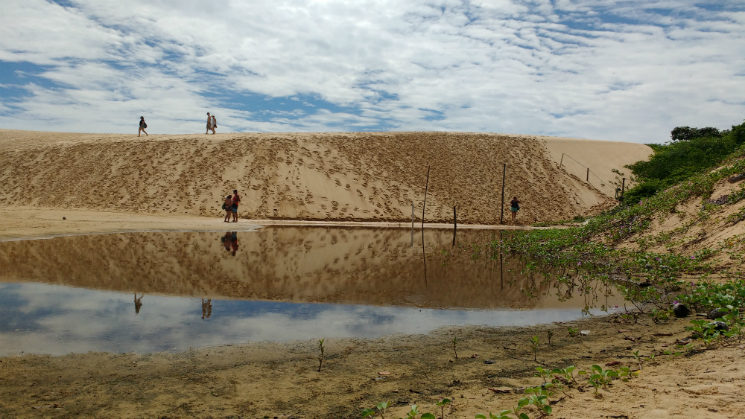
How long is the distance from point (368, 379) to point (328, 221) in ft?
87.5

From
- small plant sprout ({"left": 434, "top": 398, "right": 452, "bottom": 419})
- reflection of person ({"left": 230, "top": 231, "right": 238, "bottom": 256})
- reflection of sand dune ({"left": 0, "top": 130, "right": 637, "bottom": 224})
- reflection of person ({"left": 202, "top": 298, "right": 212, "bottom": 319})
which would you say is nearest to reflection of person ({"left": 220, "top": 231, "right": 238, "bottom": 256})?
reflection of person ({"left": 230, "top": 231, "right": 238, "bottom": 256})

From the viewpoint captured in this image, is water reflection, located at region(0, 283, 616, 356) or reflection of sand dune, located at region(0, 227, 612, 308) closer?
water reflection, located at region(0, 283, 616, 356)

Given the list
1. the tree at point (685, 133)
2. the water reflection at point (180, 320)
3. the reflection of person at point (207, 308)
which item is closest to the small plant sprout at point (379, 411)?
the water reflection at point (180, 320)

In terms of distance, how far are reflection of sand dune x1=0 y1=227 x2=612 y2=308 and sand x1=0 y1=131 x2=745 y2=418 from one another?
6.37ft

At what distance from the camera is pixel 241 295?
8859mm

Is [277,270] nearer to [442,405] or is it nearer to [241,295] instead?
[241,295]

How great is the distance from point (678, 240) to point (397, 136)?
37.2m

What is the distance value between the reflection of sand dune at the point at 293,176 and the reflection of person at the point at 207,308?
77.0 feet

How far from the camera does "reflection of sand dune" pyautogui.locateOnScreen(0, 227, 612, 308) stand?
9.24 metres

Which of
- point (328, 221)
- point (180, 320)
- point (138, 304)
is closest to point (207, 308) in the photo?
point (180, 320)

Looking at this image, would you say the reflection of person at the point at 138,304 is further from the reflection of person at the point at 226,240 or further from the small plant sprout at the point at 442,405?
the reflection of person at the point at 226,240

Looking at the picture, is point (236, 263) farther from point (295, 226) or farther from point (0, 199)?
point (0, 199)

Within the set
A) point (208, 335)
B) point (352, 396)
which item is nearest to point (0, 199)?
point (208, 335)

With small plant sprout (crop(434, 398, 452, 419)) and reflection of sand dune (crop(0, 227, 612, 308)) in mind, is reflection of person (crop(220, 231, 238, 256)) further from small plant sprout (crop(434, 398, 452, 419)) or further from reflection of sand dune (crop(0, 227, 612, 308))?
small plant sprout (crop(434, 398, 452, 419))
